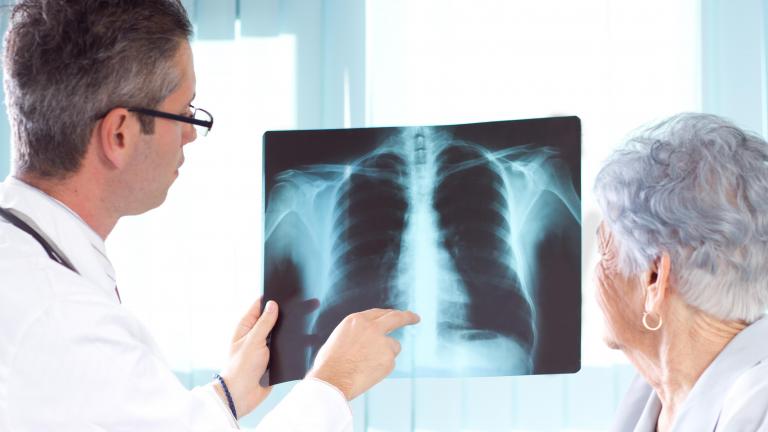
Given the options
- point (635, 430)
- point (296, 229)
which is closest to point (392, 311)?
point (296, 229)

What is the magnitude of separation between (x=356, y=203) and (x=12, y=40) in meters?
0.54

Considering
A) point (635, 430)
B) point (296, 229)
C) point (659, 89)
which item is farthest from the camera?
point (659, 89)

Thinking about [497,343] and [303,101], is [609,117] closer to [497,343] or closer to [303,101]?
[303,101]

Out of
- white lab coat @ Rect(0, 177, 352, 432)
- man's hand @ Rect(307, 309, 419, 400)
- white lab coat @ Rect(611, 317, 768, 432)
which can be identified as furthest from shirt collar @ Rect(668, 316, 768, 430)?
white lab coat @ Rect(0, 177, 352, 432)

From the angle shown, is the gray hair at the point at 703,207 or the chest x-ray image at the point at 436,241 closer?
the gray hair at the point at 703,207

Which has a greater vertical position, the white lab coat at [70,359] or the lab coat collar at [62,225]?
the lab coat collar at [62,225]

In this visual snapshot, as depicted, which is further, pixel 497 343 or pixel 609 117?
pixel 609 117

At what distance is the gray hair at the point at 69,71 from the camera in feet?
3.51

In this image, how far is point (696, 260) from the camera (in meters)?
1.12

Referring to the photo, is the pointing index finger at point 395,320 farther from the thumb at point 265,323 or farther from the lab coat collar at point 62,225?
the lab coat collar at point 62,225

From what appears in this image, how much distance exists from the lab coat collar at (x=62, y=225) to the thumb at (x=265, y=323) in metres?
0.32

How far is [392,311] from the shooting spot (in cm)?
135

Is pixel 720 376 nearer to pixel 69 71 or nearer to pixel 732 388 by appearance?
pixel 732 388

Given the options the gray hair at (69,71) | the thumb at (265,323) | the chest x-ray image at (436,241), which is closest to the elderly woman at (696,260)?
the chest x-ray image at (436,241)
